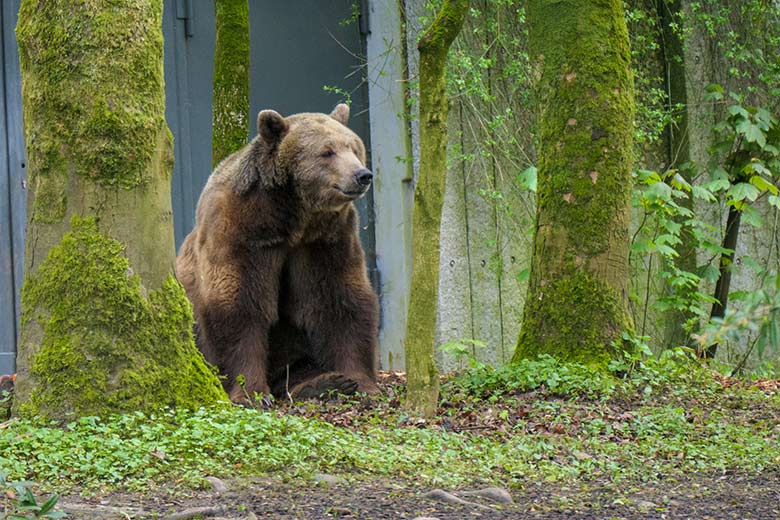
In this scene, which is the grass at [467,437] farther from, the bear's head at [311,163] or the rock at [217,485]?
the bear's head at [311,163]

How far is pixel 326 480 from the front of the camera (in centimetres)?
403

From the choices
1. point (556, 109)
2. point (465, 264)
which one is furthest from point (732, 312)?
point (465, 264)

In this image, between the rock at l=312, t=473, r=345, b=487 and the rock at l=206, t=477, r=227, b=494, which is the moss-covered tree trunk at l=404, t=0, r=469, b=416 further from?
the rock at l=206, t=477, r=227, b=494

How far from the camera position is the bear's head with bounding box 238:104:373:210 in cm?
642

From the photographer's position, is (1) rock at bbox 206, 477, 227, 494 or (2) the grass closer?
(1) rock at bbox 206, 477, 227, 494

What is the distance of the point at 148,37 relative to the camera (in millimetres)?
4680

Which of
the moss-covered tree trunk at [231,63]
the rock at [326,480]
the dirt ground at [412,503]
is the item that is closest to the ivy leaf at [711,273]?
the moss-covered tree trunk at [231,63]

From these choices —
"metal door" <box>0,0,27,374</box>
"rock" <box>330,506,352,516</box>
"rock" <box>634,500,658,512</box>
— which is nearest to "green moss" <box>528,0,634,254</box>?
"rock" <box>634,500,658,512</box>

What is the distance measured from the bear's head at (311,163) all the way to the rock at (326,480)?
2637 millimetres

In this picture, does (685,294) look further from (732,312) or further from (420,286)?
(732,312)

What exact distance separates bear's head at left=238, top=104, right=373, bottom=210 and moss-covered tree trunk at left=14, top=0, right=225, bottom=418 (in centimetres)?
185

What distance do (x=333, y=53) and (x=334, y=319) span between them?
3649 mm

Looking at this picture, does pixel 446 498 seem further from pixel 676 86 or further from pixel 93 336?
pixel 676 86

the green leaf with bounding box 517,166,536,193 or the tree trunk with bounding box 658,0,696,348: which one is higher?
the tree trunk with bounding box 658,0,696,348
